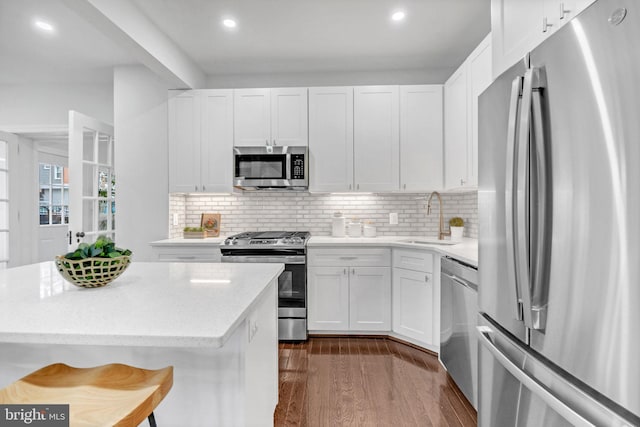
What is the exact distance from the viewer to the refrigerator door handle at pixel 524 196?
1.07 m

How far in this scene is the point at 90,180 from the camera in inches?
145

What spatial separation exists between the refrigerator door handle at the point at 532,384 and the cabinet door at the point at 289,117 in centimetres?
269

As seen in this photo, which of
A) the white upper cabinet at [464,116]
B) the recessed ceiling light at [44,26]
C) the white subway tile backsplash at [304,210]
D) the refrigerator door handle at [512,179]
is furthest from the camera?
the white subway tile backsplash at [304,210]

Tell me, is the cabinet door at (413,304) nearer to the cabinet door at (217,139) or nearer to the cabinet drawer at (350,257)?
the cabinet drawer at (350,257)

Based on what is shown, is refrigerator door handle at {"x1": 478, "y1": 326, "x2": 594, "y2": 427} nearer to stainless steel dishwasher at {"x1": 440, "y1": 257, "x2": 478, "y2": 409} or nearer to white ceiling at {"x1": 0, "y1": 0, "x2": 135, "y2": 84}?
stainless steel dishwasher at {"x1": 440, "y1": 257, "x2": 478, "y2": 409}

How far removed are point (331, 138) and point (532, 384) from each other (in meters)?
2.95

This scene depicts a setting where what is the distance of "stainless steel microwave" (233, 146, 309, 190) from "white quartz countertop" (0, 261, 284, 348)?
6.27 ft

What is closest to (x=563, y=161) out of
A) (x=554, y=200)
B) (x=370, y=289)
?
(x=554, y=200)

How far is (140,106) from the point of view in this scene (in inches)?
150

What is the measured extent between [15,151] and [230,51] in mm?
2997

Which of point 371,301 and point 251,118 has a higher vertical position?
point 251,118

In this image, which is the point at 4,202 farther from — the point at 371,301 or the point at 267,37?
the point at 371,301

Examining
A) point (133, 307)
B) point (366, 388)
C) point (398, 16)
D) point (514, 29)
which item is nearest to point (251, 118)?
point (398, 16)

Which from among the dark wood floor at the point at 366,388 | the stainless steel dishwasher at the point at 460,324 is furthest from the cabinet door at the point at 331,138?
the dark wood floor at the point at 366,388
